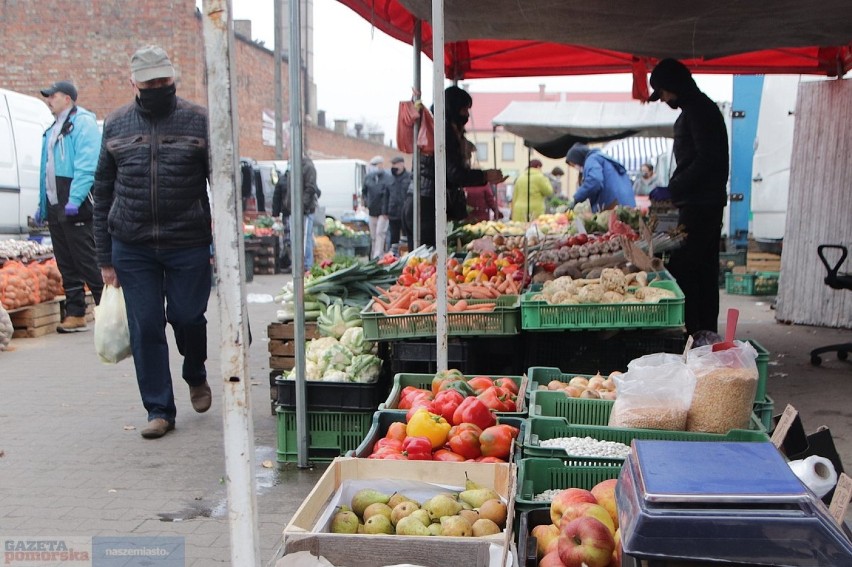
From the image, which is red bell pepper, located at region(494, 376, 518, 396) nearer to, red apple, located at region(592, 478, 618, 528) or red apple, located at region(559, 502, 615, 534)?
red apple, located at region(592, 478, 618, 528)

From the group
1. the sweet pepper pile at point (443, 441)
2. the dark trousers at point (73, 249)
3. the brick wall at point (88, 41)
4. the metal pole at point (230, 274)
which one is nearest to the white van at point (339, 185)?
the brick wall at point (88, 41)

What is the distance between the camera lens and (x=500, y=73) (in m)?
10.8

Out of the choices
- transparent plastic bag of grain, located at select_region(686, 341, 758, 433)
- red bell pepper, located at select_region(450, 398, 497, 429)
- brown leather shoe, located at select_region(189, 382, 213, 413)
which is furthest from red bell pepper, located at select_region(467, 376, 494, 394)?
brown leather shoe, located at select_region(189, 382, 213, 413)

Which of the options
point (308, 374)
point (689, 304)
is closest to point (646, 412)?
point (308, 374)

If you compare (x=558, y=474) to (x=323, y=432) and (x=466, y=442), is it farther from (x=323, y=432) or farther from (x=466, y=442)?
(x=323, y=432)

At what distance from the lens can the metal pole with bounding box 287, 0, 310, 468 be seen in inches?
174

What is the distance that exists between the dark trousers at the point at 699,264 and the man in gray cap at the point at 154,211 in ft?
13.3

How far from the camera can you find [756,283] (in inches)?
503

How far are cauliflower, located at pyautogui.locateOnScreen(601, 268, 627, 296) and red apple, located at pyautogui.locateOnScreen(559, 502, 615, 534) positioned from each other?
2840 millimetres

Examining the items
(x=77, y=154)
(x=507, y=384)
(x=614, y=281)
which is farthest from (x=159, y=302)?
(x=77, y=154)

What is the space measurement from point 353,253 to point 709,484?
1994 cm

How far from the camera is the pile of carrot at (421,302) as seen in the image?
5.09 metres

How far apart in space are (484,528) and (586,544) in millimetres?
443

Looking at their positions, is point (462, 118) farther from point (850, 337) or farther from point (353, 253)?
point (353, 253)
